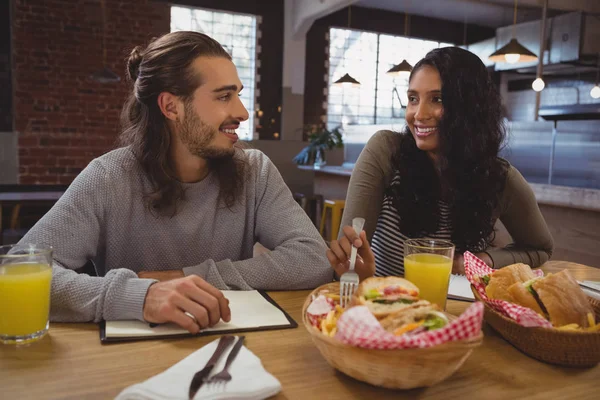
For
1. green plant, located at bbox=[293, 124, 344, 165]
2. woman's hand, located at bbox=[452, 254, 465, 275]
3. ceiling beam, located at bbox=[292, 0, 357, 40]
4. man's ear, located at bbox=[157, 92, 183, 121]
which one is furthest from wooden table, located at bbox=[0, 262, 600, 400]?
ceiling beam, located at bbox=[292, 0, 357, 40]

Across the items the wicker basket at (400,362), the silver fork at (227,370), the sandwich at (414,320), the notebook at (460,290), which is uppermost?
the sandwich at (414,320)

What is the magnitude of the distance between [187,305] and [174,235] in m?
0.57

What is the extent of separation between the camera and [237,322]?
1.03m

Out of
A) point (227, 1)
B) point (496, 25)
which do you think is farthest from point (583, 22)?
point (227, 1)

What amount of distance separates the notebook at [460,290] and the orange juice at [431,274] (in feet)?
0.69

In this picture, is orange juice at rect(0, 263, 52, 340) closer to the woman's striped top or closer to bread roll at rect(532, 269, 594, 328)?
bread roll at rect(532, 269, 594, 328)

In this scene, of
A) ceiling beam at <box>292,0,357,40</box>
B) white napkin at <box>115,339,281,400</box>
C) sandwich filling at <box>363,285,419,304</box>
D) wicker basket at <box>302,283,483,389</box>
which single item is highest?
ceiling beam at <box>292,0,357,40</box>

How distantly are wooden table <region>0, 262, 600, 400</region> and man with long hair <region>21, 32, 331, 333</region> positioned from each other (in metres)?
0.35

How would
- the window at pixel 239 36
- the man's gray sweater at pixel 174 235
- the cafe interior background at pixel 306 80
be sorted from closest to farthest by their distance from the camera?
1. the man's gray sweater at pixel 174 235
2. the cafe interior background at pixel 306 80
3. the window at pixel 239 36

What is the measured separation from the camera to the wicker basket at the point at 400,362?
26.8 inches

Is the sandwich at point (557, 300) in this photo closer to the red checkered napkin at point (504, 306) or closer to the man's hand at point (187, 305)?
the red checkered napkin at point (504, 306)

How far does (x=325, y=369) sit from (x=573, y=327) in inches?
17.5

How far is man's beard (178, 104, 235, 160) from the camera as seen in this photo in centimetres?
152

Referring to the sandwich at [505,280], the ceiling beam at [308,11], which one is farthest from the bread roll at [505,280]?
the ceiling beam at [308,11]
